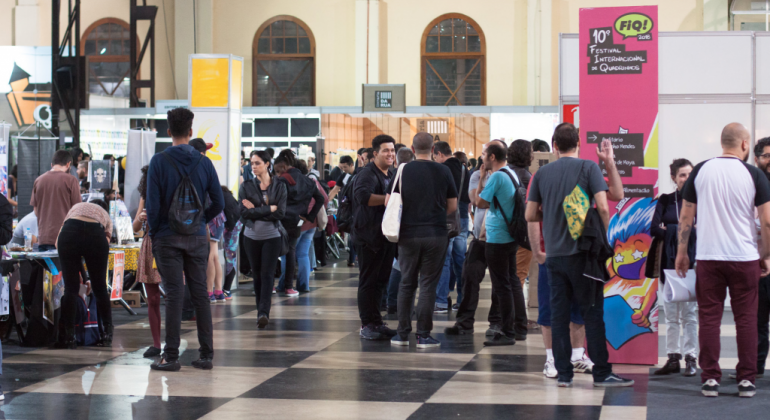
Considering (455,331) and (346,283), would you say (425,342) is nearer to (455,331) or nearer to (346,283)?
(455,331)

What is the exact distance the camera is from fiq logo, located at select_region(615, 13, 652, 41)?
622 cm

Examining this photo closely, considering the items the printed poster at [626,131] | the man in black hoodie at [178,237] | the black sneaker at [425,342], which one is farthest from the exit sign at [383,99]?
the man in black hoodie at [178,237]

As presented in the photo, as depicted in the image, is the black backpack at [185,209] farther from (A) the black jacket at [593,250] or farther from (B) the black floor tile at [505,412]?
(A) the black jacket at [593,250]

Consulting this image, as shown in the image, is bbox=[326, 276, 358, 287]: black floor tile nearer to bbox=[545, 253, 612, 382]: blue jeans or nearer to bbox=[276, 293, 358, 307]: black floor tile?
bbox=[276, 293, 358, 307]: black floor tile

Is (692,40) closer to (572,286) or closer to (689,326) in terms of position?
(689,326)

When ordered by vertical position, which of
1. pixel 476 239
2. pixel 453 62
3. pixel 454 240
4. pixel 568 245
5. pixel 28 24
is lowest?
pixel 454 240

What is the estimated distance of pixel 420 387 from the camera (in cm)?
550

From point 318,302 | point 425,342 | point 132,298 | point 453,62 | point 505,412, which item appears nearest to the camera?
point 505,412

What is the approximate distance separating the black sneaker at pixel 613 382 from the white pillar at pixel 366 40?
20610 mm

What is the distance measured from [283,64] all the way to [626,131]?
21.3m

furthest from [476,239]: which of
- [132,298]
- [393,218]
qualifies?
[132,298]

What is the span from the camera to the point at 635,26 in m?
6.24

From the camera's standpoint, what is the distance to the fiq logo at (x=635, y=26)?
20.4ft

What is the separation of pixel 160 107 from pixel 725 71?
686 inches
